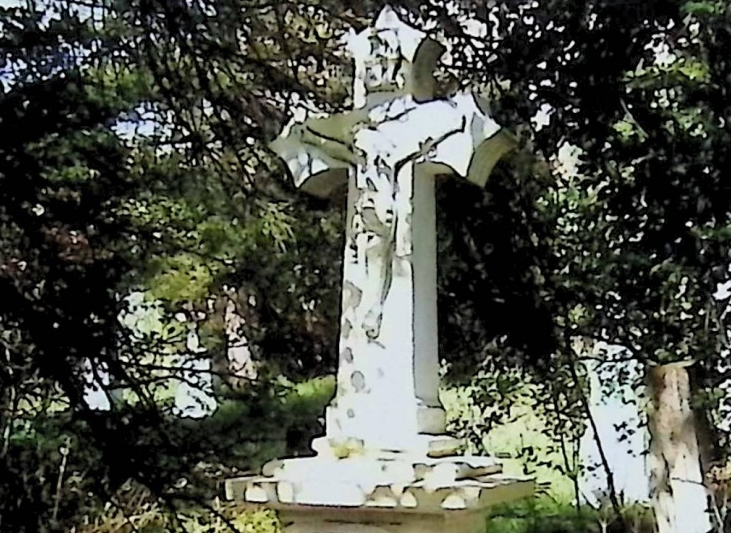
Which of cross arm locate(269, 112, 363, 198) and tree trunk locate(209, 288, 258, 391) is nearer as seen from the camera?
cross arm locate(269, 112, 363, 198)

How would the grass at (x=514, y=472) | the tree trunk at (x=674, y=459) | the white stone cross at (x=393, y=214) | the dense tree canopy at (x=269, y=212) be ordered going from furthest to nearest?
the grass at (x=514, y=472) → the tree trunk at (x=674, y=459) → the dense tree canopy at (x=269, y=212) → the white stone cross at (x=393, y=214)

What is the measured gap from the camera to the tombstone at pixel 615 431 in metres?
2.19

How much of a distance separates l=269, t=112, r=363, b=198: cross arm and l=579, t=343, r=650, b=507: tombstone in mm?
827

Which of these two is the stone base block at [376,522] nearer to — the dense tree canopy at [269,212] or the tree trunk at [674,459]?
the dense tree canopy at [269,212]

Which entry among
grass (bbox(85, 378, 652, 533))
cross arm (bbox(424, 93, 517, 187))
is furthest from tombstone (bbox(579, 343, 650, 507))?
cross arm (bbox(424, 93, 517, 187))

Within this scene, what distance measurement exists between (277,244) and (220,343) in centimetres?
34

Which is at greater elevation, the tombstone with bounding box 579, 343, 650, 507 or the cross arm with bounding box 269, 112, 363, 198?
the cross arm with bounding box 269, 112, 363, 198

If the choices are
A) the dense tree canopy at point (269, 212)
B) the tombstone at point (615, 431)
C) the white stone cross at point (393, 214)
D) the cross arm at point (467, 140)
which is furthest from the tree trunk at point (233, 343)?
the cross arm at point (467, 140)

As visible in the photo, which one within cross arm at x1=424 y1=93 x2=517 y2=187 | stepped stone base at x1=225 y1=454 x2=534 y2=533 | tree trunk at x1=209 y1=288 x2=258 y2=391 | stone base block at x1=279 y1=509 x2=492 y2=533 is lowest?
stone base block at x1=279 y1=509 x2=492 y2=533

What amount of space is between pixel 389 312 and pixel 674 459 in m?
1.01

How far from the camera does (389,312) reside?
1506 millimetres

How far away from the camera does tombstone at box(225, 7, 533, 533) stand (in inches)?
53.6

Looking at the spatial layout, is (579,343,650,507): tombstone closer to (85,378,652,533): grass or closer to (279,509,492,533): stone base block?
(85,378,652,533): grass

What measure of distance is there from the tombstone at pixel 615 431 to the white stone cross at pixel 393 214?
758mm
